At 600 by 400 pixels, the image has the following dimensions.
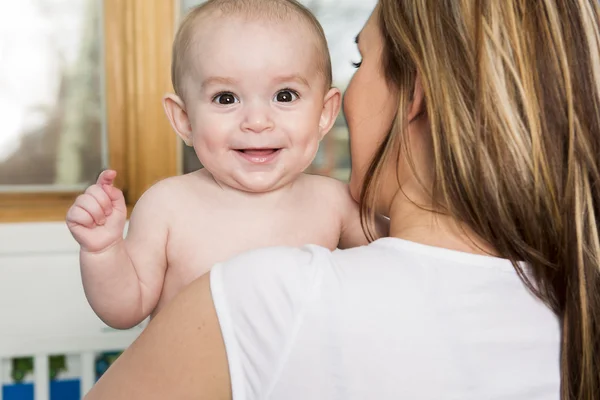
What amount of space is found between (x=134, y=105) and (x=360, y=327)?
4.99 feet

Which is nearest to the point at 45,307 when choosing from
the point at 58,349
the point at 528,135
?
the point at 58,349

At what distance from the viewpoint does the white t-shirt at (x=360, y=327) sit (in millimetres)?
696

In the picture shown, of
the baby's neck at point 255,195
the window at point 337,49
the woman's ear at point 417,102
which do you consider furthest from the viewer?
the window at point 337,49

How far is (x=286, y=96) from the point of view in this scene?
1.00 m

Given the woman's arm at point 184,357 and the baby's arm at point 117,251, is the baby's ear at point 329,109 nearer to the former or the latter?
the baby's arm at point 117,251

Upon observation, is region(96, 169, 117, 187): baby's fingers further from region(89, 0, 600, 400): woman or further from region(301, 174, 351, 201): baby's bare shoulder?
region(301, 174, 351, 201): baby's bare shoulder

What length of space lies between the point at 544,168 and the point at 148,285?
22.1 inches

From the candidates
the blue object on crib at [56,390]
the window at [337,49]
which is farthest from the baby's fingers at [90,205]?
the window at [337,49]

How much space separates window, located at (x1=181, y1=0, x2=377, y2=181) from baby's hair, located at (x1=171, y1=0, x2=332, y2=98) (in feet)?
3.66

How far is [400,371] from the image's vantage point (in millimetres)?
708

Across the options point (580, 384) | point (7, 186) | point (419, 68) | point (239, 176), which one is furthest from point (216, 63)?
point (7, 186)

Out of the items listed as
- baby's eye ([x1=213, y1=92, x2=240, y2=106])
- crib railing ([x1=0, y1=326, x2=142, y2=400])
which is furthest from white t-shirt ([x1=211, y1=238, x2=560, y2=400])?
crib railing ([x1=0, y1=326, x2=142, y2=400])

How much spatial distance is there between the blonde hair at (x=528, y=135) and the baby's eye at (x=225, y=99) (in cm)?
28

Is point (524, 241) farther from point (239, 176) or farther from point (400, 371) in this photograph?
point (239, 176)
